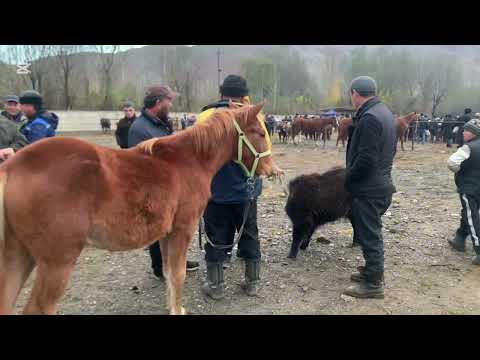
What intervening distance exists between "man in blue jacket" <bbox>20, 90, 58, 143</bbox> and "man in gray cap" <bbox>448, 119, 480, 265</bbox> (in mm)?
5782

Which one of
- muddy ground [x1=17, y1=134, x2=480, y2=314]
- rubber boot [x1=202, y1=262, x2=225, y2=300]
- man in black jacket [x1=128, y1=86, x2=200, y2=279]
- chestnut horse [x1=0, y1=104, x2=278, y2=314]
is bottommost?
muddy ground [x1=17, y1=134, x2=480, y2=314]

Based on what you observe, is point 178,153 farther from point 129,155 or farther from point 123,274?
point 123,274

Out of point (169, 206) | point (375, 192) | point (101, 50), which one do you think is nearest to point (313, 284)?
point (375, 192)

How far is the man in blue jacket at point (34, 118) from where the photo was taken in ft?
14.1

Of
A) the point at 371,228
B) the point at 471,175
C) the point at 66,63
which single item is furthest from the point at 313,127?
the point at 66,63

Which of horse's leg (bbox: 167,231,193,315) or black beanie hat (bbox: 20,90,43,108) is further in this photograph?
black beanie hat (bbox: 20,90,43,108)

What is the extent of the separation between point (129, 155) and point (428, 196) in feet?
26.3

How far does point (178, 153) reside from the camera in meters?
3.06

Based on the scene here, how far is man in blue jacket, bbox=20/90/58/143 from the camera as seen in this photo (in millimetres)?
4293

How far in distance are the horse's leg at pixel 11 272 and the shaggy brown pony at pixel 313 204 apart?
3.47 m

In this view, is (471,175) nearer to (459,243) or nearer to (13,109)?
(459,243)

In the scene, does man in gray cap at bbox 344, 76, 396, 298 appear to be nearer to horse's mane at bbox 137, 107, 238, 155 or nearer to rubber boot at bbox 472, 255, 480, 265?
horse's mane at bbox 137, 107, 238, 155

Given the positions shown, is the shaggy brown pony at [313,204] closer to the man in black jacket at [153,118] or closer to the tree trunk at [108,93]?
the man in black jacket at [153,118]

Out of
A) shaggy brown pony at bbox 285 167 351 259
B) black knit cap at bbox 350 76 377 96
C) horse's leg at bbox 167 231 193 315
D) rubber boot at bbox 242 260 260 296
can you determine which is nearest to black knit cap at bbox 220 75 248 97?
black knit cap at bbox 350 76 377 96
